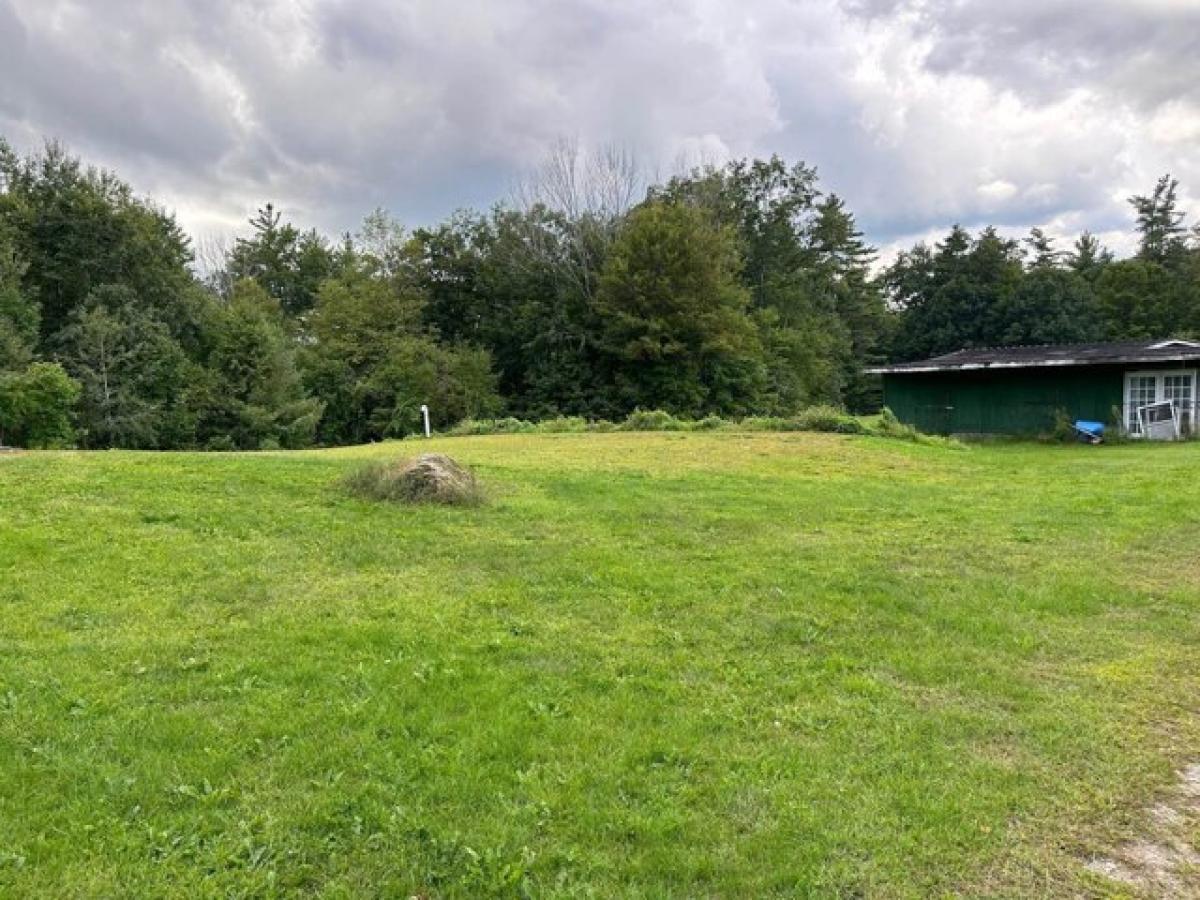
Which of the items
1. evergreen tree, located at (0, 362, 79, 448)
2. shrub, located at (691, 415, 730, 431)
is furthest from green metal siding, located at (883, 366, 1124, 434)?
evergreen tree, located at (0, 362, 79, 448)

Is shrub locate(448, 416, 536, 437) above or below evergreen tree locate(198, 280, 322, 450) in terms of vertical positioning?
below

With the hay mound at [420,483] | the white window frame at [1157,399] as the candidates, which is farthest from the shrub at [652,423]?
the hay mound at [420,483]

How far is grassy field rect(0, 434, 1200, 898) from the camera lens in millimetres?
2488

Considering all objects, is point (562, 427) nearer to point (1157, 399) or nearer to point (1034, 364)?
point (1034, 364)

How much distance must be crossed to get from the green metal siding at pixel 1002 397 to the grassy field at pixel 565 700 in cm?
1597

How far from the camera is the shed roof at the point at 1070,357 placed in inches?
794

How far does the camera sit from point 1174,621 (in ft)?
16.4

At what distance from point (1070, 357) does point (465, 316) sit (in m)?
24.6

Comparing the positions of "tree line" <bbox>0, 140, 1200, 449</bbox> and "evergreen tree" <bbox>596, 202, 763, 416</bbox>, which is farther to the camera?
"evergreen tree" <bbox>596, 202, 763, 416</bbox>

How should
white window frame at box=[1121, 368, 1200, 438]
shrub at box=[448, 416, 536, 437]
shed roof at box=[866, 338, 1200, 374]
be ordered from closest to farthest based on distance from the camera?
shed roof at box=[866, 338, 1200, 374]
white window frame at box=[1121, 368, 1200, 438]
shrub at box=[448, 416, 536, 437]

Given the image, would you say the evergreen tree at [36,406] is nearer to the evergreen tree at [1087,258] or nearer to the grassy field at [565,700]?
the grassy field at [565,700]

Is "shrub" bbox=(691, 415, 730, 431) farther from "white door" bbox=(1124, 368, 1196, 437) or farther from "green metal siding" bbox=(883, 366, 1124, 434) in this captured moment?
"white door" bbox=(1124, 368, 1196, 437)

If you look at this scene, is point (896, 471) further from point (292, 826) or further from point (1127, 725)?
point (292, 826)

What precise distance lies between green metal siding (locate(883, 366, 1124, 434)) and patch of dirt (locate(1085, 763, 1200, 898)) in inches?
851
